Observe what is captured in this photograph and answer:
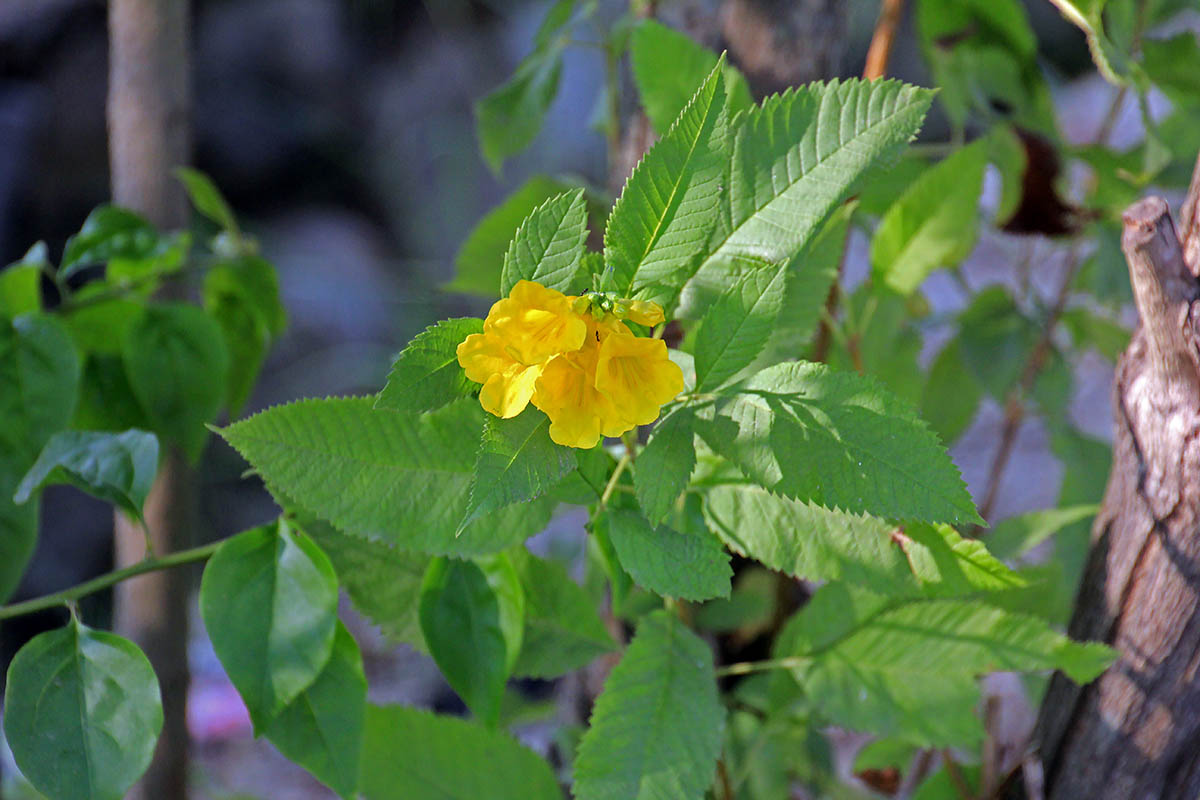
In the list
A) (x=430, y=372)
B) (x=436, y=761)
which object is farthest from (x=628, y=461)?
(x=436, y=761)

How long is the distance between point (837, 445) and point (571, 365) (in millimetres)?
110

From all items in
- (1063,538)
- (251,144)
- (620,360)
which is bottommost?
(251,144)

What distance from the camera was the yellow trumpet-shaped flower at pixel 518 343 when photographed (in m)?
0.32

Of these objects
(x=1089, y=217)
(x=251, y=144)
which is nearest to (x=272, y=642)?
(x=1089, y=217)

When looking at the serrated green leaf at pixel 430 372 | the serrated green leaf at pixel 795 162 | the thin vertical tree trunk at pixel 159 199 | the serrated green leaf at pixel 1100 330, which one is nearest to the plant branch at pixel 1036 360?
the serrated green leaf at pixel 1100 330

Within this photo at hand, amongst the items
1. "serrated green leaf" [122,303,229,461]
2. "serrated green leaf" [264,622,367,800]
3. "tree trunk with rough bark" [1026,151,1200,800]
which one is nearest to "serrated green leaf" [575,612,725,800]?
"serrated green leaf" [264,622,367,800]

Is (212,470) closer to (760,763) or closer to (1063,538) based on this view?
(760,763)

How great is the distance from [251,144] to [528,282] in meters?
2.51

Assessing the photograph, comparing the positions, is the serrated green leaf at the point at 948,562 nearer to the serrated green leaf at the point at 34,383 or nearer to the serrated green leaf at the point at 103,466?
the serrated green leaf at the point at 103,466

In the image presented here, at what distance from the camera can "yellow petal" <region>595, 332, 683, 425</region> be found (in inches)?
12.7

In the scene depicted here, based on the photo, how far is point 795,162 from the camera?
1.36ft

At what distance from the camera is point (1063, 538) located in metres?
0.72

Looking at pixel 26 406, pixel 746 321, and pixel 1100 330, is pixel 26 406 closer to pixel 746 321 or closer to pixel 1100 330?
pixel 746 321

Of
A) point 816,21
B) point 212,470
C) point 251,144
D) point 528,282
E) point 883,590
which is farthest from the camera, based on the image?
point 251,144
